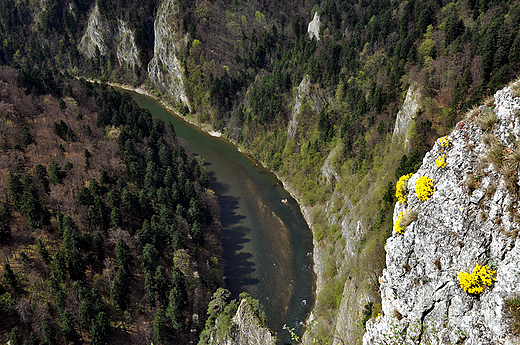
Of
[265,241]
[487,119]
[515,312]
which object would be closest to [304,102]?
[265,241]

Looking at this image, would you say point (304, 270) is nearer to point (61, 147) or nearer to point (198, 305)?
point (198, 305)

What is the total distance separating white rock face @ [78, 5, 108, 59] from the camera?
177250 mm

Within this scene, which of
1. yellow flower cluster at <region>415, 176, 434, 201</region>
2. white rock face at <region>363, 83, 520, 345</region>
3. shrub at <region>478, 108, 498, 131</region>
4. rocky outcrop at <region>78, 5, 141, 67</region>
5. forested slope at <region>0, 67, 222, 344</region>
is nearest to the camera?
white rock face at <region>363, 83, 520, 345</region>

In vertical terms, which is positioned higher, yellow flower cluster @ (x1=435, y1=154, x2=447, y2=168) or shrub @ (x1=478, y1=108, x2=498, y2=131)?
shrub @ (x1=478, y1=108, x2=498, y2=131)

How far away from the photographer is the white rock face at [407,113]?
54.2 meters

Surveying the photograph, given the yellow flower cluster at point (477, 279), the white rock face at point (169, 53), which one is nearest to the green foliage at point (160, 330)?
the yellow flower cluster at point (477, 279)

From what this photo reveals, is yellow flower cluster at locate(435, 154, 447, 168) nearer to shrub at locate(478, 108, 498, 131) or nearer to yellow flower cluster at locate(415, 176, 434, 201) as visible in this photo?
yellow flower cluster at locate(415, 176, 434, 201)

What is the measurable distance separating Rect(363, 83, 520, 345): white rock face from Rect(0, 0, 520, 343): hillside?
226 inches

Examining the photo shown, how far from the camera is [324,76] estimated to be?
90.3 m

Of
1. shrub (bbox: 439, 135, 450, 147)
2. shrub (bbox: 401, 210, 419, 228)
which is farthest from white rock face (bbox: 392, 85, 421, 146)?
shrub (bbox: 401, 210, 419, 228)

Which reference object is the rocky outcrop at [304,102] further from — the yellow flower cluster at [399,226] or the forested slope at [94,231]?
the yellow flower cluster at [399,226]

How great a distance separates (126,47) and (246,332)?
173 meters

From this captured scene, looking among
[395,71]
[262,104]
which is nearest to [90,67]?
[262,104]

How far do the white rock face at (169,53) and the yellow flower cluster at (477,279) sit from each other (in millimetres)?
136541
